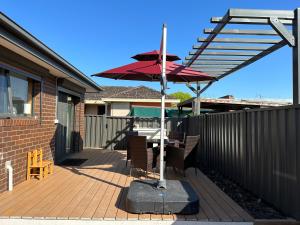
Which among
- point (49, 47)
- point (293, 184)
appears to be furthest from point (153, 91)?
point (293, 184)

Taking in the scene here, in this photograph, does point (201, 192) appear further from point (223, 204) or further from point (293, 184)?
point (293, 184)

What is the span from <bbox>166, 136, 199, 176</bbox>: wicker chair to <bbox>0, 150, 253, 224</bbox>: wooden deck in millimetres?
273

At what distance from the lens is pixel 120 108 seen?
2250 cm

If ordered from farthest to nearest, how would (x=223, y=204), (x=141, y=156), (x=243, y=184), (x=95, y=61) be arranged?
(x=95, y=61), (x=141, y=156), (x=243, y=184), (x=223, y=204)

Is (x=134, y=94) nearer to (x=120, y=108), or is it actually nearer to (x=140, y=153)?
(x=120, y=108)

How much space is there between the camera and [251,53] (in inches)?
271

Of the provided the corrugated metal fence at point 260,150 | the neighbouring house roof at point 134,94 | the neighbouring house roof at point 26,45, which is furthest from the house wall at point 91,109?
the neighbouring house roof at point 26,45

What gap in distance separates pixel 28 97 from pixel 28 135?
803 millimetres

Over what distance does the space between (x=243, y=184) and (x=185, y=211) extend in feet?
6.85

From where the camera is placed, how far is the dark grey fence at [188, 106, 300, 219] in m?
3.87

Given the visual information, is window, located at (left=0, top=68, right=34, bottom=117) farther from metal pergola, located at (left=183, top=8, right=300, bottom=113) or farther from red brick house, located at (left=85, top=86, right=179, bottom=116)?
red brick house, located at (left=85, top=86, right=179, bottom=116)

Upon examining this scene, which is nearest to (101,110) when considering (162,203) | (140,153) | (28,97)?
(28,97)

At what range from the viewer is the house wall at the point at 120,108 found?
22.4m

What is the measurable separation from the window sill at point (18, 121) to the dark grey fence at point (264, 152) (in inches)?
155
